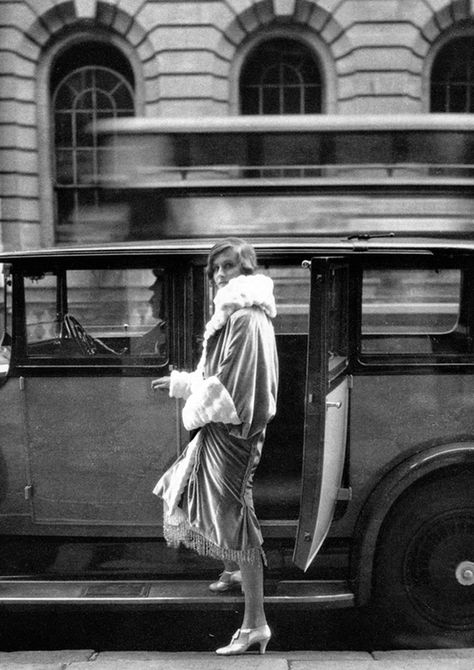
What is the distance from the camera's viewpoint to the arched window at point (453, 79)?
900 cm

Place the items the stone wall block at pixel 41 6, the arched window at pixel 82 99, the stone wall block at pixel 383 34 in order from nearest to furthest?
the stone wall block at pixel 383 34
the stone wall block at pixel 41 6
the arched window at pixel 82 99

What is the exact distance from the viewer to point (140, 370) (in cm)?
382

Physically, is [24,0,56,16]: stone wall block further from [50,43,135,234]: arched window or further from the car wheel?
the car wheel

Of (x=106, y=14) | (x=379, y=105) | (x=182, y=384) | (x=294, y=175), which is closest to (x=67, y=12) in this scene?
(x=106, y=14)

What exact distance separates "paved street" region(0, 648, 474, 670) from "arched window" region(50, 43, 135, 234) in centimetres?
774

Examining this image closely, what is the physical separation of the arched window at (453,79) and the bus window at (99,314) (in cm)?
632

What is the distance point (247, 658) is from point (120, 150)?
4.22m

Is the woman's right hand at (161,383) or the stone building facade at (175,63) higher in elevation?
the stone building facade at (175,63)

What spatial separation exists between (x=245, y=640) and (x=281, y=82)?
8.05m

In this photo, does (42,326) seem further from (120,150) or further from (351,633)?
(120,150)

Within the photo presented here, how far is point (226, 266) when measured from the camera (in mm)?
3312

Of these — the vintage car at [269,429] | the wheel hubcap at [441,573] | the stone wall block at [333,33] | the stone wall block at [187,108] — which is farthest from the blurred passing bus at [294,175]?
the stone wall block at [333,33]

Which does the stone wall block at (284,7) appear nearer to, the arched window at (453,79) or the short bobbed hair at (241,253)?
the arched window at (453,79)

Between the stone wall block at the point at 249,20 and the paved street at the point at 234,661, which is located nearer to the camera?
the paved street at the point at 234,661
